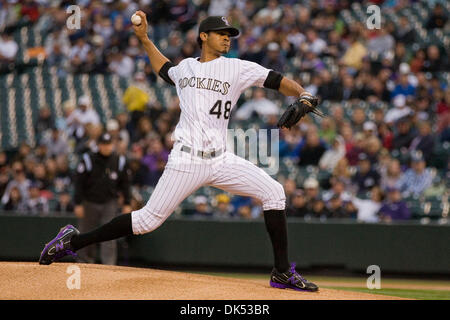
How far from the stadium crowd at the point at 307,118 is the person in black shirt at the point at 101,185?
1802 millimetres

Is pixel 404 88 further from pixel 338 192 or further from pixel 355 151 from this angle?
pixel 338 192

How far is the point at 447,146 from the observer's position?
13.1m

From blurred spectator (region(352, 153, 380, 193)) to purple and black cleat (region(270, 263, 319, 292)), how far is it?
21.3ft

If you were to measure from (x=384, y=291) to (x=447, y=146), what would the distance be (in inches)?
179

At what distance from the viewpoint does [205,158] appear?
594cm

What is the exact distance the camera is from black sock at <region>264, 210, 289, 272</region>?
6.08 m

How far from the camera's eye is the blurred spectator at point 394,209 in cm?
1173

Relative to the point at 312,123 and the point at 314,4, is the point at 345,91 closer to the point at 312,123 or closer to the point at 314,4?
the point at 312,123

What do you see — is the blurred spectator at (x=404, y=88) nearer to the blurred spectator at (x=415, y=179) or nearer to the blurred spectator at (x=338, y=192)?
the blurred spectator at (x=415, y=179)

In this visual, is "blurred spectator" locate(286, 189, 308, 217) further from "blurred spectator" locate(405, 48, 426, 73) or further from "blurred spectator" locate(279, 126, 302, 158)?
"blurred spectator" locate(405, 48, 426, 73)

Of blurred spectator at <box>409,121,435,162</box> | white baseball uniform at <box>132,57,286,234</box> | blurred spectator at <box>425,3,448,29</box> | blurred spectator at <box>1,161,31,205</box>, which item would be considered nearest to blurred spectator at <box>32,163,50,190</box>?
blurred spectator at <box>1,161,31,205</box>

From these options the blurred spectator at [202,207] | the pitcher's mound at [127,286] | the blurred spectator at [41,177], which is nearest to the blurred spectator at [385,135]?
the blurred spectator at [202,207]

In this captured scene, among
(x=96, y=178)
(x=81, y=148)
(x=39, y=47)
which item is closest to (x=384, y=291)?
(x=96, y=178)

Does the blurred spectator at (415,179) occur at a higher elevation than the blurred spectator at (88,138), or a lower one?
lower
